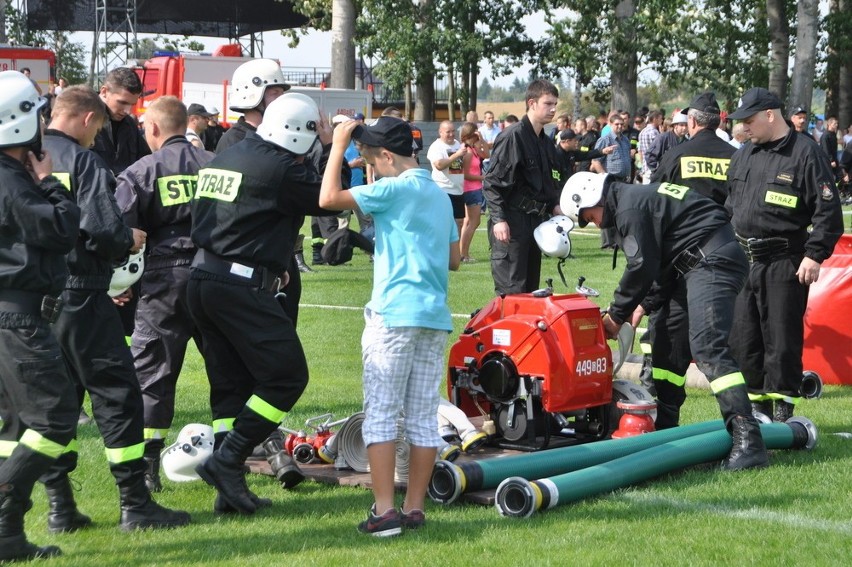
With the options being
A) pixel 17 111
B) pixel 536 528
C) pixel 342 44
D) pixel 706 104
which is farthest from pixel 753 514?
pixel 342 44

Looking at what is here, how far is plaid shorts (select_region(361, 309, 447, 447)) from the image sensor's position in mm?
5918

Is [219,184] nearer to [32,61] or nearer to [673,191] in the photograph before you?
[673,191]

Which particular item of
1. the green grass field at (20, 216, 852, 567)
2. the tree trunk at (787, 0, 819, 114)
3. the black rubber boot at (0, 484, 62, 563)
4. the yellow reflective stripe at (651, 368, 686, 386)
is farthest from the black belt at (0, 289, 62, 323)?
the tree trunk at (787, 0, 819, 114)

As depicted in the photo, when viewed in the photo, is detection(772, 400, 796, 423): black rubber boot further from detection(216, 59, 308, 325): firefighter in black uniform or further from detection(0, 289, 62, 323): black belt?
detection(0, 289, 62, 323): black belt

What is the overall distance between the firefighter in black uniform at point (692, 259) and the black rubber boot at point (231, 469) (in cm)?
252

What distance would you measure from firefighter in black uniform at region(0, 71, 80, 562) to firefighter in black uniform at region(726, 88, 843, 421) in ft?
15.6

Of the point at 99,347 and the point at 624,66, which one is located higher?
the point at 624,66

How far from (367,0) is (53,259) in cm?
3155

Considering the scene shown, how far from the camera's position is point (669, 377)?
26.3 feet

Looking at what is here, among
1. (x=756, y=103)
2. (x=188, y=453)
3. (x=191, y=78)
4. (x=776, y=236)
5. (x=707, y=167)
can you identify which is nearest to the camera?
(x=188, y=453)

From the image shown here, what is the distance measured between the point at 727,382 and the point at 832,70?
37831 mm

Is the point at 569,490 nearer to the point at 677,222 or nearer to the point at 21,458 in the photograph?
the point at 677,222

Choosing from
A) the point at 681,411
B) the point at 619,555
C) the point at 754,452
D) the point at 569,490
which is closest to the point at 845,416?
the point at 681,411

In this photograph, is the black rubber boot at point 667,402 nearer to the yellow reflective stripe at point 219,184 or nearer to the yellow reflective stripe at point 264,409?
the yellow reflective stripe at point 264,409
